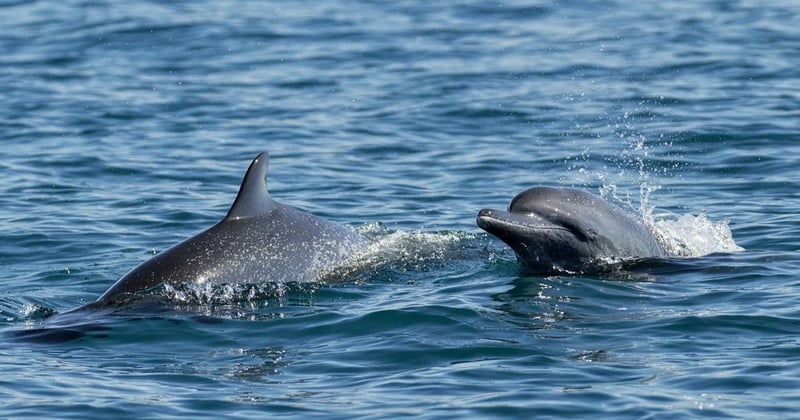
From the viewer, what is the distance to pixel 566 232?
13.8 meters

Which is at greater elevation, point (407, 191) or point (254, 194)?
point (254, 194)

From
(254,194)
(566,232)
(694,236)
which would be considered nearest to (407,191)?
(694,236)

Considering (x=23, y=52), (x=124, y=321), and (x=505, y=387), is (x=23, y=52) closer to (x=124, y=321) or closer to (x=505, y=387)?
(x=124, y=321)

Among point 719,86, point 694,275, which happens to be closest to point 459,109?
point 719,86

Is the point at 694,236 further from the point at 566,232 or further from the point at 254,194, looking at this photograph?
the point at 254,194

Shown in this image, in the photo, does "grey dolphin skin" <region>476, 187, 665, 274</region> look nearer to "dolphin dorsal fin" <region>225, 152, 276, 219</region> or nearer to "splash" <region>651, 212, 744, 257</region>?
"splash" <region>651, 212, 744, 257</region>

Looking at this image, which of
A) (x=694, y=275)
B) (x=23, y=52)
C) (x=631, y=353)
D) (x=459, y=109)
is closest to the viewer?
(x=631, y=353)

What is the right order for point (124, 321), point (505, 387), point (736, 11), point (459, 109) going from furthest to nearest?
point (736, 11) → point (459, 109) → point (124, 321) → point (505, 387)

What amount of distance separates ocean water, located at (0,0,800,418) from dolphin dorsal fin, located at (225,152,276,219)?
766mm

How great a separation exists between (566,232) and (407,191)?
6689 millimetres

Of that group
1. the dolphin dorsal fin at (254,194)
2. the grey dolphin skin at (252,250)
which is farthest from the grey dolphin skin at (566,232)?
the dolphin dorsal fin at (254,194)

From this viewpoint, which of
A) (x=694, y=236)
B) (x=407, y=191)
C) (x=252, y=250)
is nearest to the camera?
(x=252, y=250)

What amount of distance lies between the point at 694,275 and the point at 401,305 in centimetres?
305

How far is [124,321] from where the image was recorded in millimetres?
12547
